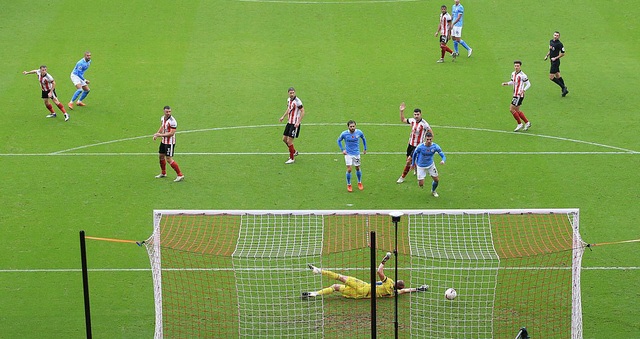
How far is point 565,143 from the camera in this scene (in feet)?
92.0

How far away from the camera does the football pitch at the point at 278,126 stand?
21.1m

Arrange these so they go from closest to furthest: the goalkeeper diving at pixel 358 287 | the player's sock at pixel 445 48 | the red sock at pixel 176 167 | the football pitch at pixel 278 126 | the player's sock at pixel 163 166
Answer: the goalkeeper diving at pixel 358 287
the football pitch at pixel 278 126
the red sock at pixel 176 167
the player's sock at pixel 163 166
the player's sock at pixel 445 48

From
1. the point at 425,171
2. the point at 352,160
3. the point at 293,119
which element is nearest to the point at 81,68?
the point at 293,119

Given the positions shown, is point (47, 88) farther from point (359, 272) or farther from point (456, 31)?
point (456, 31)

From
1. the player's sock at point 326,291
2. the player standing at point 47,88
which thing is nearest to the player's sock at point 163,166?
the player standing at point 47,88

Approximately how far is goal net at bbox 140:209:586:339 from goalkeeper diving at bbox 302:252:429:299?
135mm

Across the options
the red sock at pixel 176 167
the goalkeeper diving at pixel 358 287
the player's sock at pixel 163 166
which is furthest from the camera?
the player's sock at pixel 163 166

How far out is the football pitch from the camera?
832 inches

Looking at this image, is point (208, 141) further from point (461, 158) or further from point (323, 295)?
point (323, 295)

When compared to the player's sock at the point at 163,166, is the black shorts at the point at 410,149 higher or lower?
higher

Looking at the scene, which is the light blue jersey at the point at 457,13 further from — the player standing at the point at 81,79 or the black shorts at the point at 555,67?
the player standing at the point at 81,79

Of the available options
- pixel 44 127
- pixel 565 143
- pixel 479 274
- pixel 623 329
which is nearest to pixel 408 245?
pixel 479 274

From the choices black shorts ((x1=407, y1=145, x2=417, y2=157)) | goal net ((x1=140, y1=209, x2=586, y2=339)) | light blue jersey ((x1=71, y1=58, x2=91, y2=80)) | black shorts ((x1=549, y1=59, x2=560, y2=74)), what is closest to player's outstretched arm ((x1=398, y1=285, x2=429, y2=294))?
goal net ((x1=140, y1=209, x2=586, y2=339))

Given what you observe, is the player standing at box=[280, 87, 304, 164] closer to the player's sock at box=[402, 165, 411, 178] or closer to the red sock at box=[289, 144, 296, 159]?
the red sock at box=[289, 144, 296, 159]
